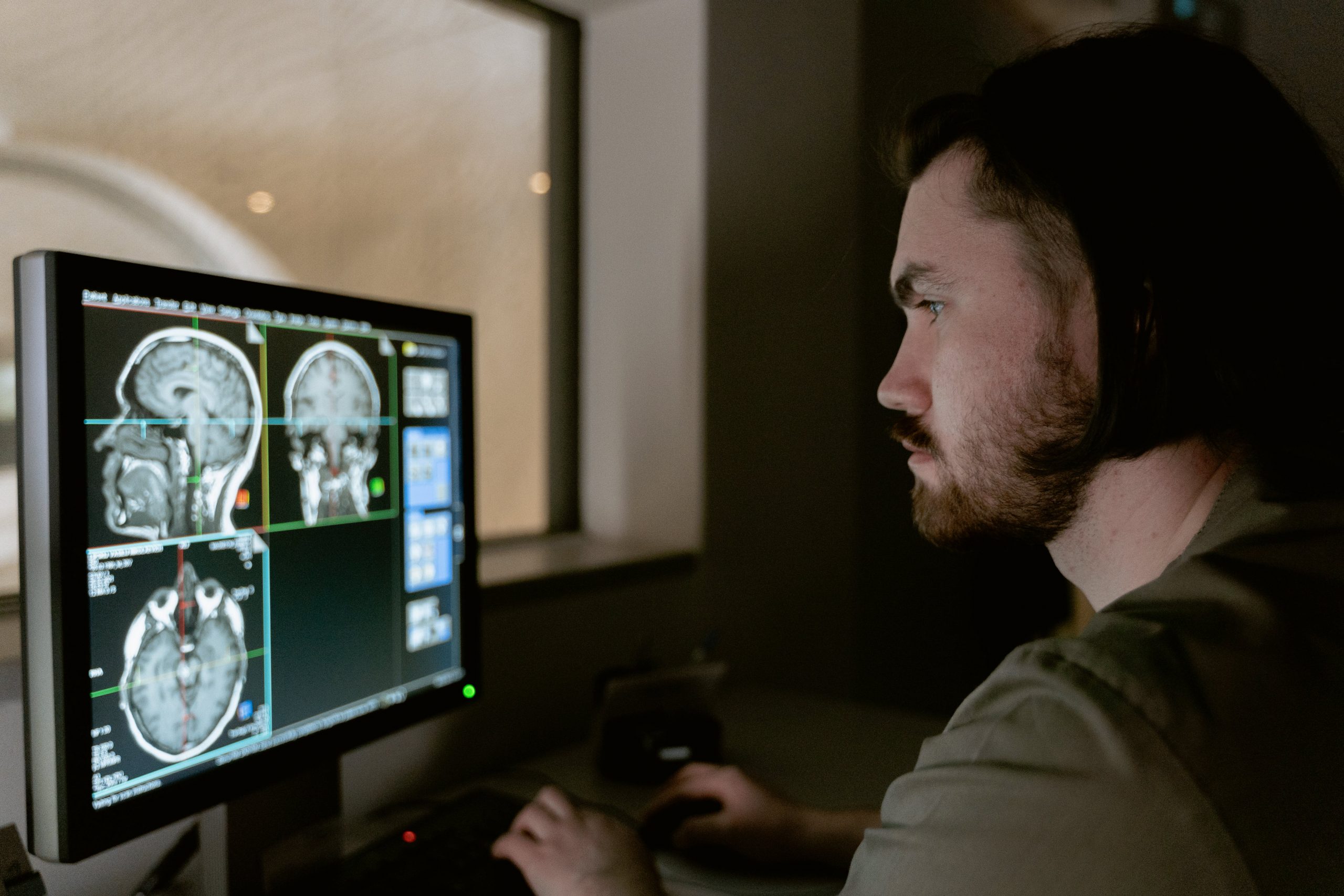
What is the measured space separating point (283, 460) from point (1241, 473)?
32.4 inches

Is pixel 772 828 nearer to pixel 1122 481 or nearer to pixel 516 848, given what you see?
pixel 516 848

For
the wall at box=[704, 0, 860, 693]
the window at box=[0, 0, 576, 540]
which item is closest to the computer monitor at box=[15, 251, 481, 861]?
the window at box=[0, 0, 576, 540]

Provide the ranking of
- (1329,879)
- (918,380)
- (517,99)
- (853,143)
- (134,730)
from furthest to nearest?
(853,143)
(517,99)
(918,380)
(134,730)
(1329,879)

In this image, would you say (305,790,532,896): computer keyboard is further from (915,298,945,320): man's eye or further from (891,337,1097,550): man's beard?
(915,298,945,320): man's eye

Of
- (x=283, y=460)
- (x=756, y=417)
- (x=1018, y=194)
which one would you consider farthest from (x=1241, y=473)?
(x=756, y=417)

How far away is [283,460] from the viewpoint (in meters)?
0.89

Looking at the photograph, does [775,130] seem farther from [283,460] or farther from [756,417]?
[283,460]

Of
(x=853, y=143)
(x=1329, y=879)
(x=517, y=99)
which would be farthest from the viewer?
(x=853, y=143)

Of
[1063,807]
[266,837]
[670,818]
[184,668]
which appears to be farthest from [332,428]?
[1063,807]

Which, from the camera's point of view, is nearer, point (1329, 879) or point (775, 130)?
point (1329, 879)

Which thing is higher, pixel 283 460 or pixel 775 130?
pixel 775 130

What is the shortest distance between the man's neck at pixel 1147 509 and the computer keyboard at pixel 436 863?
0.61m

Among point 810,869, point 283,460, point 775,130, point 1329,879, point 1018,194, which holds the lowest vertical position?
point 810,869

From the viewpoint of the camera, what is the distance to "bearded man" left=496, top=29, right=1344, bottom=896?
1.93 ft
